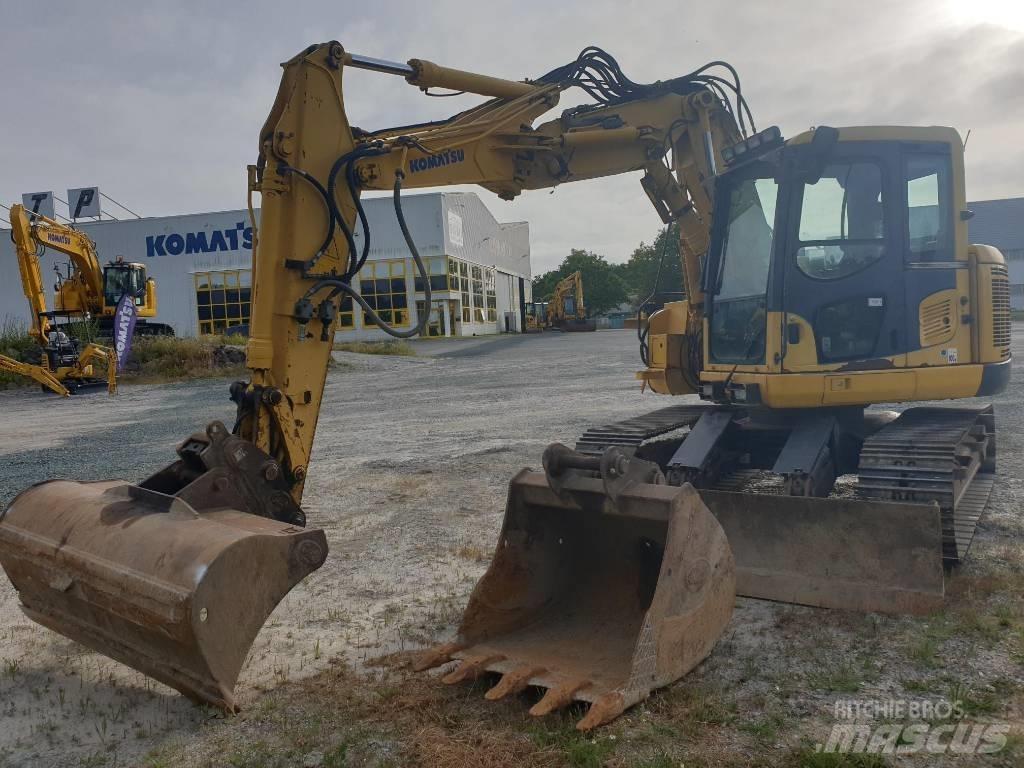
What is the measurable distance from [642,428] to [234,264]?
32.9 m

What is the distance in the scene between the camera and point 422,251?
36.1 meters

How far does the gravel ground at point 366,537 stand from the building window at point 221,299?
19686 mm

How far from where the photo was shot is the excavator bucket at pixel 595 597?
3311mm

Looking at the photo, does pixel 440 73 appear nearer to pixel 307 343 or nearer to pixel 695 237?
pixel 307 343

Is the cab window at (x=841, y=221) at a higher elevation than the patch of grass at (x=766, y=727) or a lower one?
higher

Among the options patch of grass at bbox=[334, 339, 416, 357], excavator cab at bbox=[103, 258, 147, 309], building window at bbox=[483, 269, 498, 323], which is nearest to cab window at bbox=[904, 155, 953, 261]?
excavator cab at bbox=[103, 258, 147, 309]

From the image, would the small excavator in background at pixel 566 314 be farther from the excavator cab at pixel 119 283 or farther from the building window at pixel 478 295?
the excavator cab at pixel 119 283

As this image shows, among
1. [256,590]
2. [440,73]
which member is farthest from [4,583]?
[440,73]

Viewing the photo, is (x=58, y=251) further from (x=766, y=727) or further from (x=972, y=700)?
(x=972, y=700)

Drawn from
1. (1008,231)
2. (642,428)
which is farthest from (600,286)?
(642,428)

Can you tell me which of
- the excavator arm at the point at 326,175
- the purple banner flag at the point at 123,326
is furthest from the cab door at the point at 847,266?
the purple banner flag at the point at 123,326

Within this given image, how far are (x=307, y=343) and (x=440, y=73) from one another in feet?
6.73

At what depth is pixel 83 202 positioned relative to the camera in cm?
3888

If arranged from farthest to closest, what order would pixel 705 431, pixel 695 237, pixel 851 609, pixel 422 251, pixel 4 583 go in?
pixel 422 251
pixel 695 237
pixel 705 431
pixel 4 583
pixel 851 609
